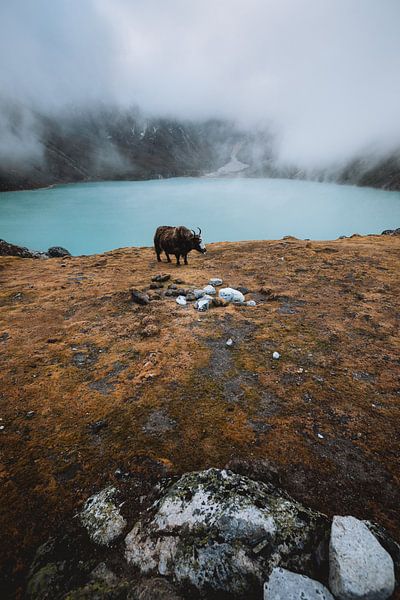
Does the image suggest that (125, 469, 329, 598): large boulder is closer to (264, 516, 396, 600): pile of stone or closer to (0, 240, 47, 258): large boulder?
(264, 516, 396, 600): pile of stone

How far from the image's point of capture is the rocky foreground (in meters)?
3.28

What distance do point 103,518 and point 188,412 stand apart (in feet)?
6.66

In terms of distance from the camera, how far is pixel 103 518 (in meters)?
3.42

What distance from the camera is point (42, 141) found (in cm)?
18988

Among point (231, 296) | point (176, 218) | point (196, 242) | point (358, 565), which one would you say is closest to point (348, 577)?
point (358, 565)

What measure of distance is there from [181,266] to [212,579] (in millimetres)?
13025

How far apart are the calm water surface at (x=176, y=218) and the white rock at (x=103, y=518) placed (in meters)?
60.8

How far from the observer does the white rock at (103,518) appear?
3.23 meters

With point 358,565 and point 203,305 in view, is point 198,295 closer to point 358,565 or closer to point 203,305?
point 203,305

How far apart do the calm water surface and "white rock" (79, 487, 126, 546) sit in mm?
60803

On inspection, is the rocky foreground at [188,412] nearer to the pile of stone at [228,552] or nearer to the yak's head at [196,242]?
the pile of stone at [228,552]

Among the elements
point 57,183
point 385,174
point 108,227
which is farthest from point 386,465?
point 57,183

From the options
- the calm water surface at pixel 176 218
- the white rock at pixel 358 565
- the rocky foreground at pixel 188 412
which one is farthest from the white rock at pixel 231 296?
the calm water surface at pixel 176 218

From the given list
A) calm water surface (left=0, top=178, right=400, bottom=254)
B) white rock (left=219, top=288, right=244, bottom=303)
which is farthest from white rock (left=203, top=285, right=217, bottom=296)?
calm water surface (left=0, top=178, right=400, bottom=254)
